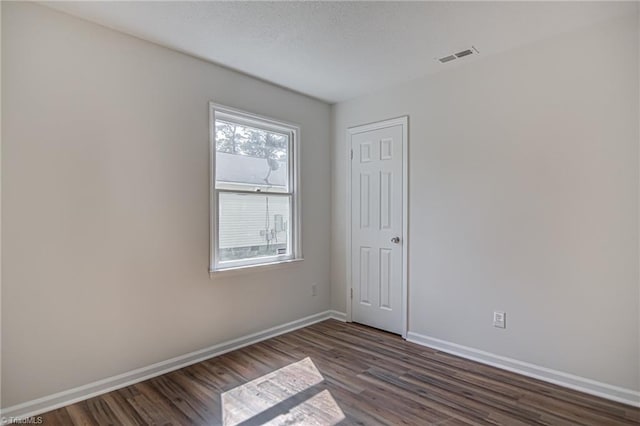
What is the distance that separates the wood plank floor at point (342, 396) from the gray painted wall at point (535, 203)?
31cm

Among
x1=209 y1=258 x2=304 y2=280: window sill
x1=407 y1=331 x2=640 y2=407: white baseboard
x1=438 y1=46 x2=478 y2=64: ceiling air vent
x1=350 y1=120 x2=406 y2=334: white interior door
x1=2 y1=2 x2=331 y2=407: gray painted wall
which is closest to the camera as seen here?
x1=2 y1=2 x2=331 y2=407: gray painted wall

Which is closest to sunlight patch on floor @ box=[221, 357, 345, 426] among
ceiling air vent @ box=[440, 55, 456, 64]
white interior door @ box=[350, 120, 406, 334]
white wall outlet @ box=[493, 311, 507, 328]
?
white interior door @ box=[350, 120, 406, 334]

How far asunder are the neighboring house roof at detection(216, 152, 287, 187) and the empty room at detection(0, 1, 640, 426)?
28 mm

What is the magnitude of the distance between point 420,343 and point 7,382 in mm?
3114

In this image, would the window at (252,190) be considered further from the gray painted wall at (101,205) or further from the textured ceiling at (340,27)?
the textured ceiling at (340,27)

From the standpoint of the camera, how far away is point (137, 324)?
8.37ft

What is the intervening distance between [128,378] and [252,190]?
6.01ft

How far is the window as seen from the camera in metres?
3.09

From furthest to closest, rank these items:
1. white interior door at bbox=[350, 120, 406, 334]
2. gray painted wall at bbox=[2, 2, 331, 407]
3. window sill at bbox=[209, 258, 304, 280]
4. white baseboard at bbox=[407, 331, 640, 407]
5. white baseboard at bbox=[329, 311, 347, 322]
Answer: white baseboard at bbox=[329, 311, 347, 322], white interior door at bbox=[350, 120, 406, 334], window sill at bbox=[209, 258, 304, 280], white baseboard at bbox=[407, 331, 640, 407], gray painted wall at bbox=[2, 2, 331, 407]

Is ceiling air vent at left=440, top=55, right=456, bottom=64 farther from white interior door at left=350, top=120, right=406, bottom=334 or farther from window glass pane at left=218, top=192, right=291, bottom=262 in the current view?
window glass pane at left=218, top=192, right=291, bottom=262

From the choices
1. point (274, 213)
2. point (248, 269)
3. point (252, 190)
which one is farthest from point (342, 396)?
point (252, 190)

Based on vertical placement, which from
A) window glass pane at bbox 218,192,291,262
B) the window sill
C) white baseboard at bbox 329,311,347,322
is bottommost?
white baseboard at bbox 329,311,347,322

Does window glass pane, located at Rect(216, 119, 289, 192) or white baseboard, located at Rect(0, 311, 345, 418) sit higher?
window glass pane, located at Rect(216, 119, 289, 192)

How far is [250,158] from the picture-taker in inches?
132
